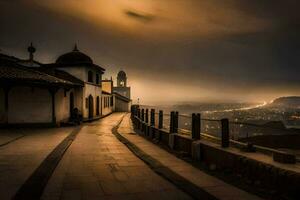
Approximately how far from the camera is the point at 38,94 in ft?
68.9

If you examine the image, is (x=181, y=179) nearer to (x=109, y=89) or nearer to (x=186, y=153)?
(x=186, y=153)

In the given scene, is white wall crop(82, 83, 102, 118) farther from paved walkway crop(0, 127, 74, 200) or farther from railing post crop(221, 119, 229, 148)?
railing post crop(221, 119, 229, 148)

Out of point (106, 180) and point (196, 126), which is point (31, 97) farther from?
point (106, 180)

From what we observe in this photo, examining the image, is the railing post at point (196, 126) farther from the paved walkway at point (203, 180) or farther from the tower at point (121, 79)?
the tower at point (121, 79)

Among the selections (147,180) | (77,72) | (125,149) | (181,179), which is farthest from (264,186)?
(77,72)

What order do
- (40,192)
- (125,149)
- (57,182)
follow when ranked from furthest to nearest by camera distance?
(125,149)
(57,182)
(40,192)

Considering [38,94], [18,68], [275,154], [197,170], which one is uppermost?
[18,68]

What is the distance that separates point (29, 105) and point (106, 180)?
16089 mm

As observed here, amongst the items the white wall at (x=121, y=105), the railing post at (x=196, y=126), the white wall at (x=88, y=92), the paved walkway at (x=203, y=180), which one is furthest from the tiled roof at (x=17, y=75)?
the white wall at (x=121, y=105)

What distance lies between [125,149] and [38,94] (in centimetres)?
1228

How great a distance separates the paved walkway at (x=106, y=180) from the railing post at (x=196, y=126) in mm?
2209

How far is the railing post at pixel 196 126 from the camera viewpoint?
9492 mm

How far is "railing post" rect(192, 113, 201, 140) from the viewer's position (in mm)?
9492

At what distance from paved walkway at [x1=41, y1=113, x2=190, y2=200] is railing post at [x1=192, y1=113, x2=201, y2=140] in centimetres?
221
